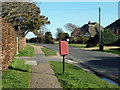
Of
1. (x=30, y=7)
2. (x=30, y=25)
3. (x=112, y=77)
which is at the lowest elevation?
(x=112, y=77)

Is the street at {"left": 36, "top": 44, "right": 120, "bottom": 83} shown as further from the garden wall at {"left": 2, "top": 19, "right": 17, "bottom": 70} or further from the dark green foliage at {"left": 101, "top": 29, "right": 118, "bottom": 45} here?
the dark green foliage at {"left": 101, "top": 29, "right": 118, "bottom": 45}

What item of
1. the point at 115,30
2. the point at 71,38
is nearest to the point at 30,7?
the point at 115,30

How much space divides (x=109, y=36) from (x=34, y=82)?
4342cm

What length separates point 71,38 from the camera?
73125 millimetres

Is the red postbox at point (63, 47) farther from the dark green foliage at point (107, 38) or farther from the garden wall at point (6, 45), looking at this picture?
the dark green foliage at point (107, 38)

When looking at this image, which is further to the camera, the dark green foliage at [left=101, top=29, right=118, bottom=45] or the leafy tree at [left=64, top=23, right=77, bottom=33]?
the leafy tree at [left=64, top=23, right=77, bottom=33]

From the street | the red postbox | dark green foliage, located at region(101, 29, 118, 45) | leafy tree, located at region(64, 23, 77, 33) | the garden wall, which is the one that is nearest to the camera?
the garden wall

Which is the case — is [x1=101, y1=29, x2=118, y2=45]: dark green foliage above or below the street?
above

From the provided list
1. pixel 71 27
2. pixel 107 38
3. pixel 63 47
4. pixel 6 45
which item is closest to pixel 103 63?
pixel 63 47

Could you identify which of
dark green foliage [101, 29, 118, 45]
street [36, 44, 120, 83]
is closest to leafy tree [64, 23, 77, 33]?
dark green foliage [101, 29, 118, 45]

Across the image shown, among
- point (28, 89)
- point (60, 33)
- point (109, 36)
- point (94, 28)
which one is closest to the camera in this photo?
point (28, 89)

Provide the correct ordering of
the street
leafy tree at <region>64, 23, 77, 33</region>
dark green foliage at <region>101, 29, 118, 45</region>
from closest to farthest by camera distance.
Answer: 1. the street
2. dark green foliage at <region>101, 29, 118, 45</region>
3. leafy tree at <region>64, 23, 77, 33</region>

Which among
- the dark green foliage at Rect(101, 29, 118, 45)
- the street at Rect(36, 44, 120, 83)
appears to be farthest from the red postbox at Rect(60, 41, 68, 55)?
the dark green foliage at Rect(101, 29, 118, 45)

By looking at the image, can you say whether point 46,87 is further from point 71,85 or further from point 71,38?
point 71,38
